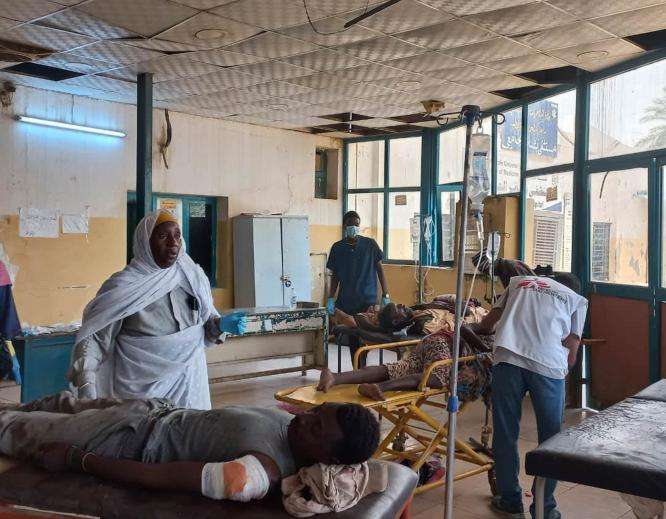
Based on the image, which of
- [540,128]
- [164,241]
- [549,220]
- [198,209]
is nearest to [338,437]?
[164,241]

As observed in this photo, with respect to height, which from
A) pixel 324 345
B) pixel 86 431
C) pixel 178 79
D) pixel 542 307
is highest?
pixel 178 79

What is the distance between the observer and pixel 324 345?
261 inches

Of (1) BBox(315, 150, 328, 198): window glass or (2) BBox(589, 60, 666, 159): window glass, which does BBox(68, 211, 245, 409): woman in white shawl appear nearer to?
(2) BBox(589, 60, 666, 159): window glass

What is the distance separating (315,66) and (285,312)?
2219mm

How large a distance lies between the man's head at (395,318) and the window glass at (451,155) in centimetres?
374

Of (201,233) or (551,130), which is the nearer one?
(551,130)

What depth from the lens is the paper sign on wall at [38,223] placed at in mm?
6566

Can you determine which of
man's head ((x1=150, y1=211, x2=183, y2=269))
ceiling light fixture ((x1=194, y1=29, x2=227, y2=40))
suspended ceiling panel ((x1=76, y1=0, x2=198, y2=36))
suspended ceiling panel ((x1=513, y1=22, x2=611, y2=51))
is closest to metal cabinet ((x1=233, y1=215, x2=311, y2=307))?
ceiling light fixture ((x1=194, y1=29, x2=227, y2=40))

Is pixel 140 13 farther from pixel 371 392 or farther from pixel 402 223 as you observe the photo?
pixel 402 223

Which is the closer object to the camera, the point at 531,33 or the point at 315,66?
the point at 531,33

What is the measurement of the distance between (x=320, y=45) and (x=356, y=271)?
7.61ft

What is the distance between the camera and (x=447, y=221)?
8.70 metres

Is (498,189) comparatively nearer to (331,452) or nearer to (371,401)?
(371,401)

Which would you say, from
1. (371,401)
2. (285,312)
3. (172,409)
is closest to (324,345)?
(285,312)
